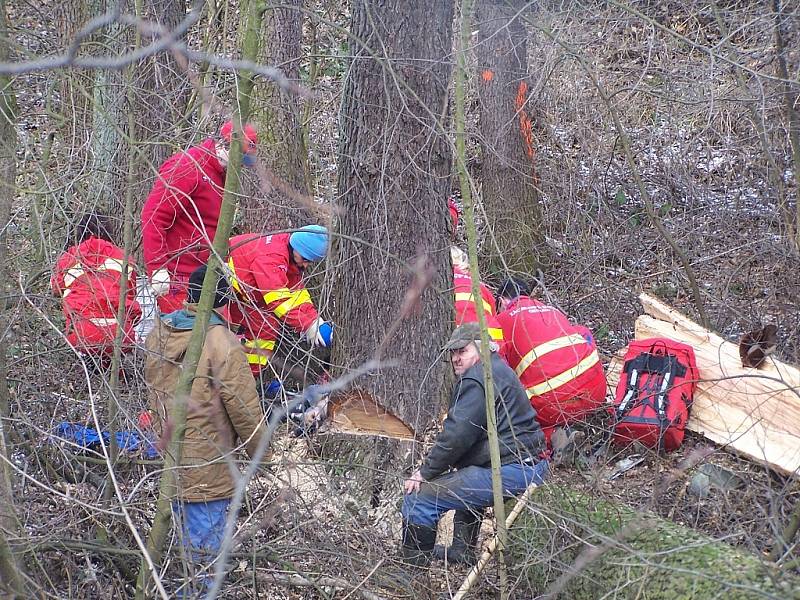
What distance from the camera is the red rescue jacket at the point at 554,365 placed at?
18.1 ft

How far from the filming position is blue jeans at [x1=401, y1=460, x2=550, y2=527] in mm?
4527

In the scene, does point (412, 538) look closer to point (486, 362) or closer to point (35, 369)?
point (486, 362)

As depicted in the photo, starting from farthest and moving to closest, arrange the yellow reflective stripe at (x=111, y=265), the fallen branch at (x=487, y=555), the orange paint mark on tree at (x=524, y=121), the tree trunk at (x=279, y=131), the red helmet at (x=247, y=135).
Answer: the orange paint mark on tree at (x=524, y=121)
the tree trunk at (x=279, y=131)
the yellow reflective stripe at (x=111, y=265)
the fallen branch at (x=487, y=555)
the red helmet at (x=247, y=135)

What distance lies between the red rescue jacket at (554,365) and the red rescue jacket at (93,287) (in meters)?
2.41

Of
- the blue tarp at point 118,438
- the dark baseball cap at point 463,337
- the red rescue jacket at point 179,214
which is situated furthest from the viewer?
Result: the red rescue jacket at point 179,214

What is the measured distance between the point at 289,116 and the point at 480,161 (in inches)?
126

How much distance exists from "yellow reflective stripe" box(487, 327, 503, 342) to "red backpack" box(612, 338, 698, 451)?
0.88 m

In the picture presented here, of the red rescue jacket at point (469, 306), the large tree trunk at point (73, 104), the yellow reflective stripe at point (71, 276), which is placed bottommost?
the red rescue jacket at point (469, 306)

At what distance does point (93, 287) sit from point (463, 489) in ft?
7.07

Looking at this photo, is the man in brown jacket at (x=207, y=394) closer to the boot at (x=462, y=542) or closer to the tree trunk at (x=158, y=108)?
the tree trunk at (x=158, y=108)

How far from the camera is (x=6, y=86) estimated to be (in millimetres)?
3475

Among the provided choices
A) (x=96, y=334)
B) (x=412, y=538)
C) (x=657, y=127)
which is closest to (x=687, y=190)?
(x=657, y=127)

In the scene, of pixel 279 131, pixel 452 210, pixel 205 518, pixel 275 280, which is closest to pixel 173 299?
pixel 275 280

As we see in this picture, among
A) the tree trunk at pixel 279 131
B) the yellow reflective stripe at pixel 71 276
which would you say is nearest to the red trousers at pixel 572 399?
the tree trunk at pixel 279 131
